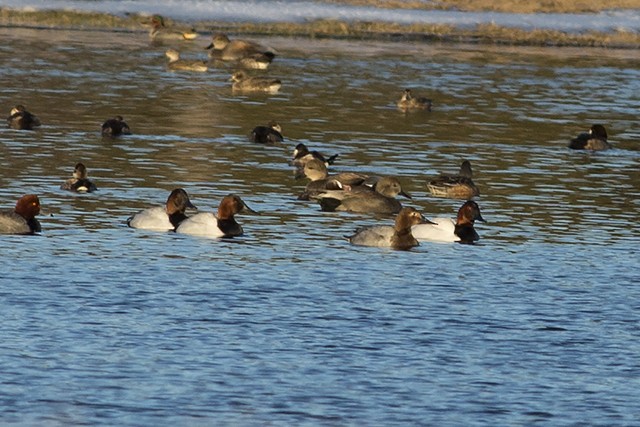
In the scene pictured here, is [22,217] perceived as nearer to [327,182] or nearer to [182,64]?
[327,182]

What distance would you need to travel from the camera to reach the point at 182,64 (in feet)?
154

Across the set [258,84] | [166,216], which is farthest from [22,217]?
[258,84]

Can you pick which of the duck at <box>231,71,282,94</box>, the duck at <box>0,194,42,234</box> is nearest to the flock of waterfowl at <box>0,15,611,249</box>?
the duck at <box>0,194,42,234</box>

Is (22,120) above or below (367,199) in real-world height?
above

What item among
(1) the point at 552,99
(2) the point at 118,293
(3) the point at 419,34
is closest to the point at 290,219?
(2) the point at 118,293

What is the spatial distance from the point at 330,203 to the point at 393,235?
10.6 feet

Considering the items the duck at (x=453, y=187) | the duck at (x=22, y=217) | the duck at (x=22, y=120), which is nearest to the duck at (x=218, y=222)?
the duck at (x=22, y=217)

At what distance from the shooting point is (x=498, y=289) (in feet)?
60.3

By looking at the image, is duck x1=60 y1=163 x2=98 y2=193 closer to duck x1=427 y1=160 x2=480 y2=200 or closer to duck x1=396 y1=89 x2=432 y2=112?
duck x1=427 y1=160 x2=480 y2=200

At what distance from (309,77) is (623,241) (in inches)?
975

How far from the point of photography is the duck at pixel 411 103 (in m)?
38.2

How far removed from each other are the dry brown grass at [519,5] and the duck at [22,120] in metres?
40.5

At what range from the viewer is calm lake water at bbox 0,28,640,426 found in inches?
534

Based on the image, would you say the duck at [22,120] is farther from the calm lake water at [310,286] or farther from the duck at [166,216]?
the duck at [166,216]
